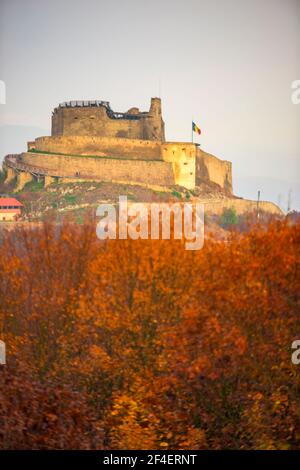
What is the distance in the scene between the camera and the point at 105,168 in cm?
4641

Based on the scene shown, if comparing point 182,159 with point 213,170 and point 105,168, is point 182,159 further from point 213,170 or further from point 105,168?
point 213,170

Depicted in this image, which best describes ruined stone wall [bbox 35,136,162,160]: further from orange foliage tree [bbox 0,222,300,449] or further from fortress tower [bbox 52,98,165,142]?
orange foliage tree [bbox 0,222,300,449]

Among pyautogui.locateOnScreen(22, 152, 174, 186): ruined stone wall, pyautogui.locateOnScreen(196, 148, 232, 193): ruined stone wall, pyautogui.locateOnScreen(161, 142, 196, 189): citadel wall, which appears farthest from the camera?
pyautogui.locateOnScreen(196, 148, 232, 193): ruined stone wall

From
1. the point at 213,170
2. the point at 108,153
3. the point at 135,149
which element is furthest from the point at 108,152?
the point at 213,170

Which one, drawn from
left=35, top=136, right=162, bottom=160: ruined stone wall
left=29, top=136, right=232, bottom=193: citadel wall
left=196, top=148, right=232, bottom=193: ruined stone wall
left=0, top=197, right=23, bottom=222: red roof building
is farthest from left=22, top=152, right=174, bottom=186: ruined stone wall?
left=0, top=197, right=23, bottom=222: red roof building

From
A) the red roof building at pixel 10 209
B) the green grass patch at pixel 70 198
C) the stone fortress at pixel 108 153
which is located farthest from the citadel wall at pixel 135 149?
the red roof building at pixel 10 209

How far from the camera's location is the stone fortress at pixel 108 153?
45.6 m

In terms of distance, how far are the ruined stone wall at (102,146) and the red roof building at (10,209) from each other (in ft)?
28.4

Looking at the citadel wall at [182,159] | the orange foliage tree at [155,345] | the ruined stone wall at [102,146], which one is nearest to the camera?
the orange foliage tree at [155,345]

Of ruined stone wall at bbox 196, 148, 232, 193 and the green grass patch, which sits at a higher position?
ruined stone wall at bbox 196, 148, 232, 193

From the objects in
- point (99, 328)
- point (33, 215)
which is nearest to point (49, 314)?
point (99, 328)

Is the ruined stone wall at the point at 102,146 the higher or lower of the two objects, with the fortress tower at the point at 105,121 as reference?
lower

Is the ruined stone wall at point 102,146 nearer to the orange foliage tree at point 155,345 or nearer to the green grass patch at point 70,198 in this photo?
the green grass patch at point 70,198

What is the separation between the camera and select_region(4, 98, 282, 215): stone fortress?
150 ft
